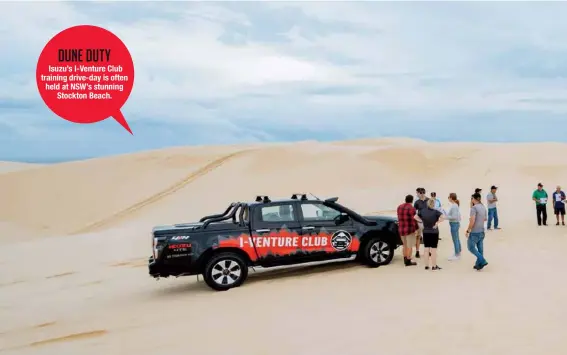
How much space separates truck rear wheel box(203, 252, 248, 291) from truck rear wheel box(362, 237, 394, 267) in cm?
249

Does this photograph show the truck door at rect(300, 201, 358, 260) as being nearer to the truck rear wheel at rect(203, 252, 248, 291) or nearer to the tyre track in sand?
the truck rear wheel at rect(203, 252, 248, 291)

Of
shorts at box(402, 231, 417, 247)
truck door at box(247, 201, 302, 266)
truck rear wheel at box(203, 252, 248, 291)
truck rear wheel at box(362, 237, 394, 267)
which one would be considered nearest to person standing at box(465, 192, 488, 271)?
shorts at box(402, 231, 417, 247)

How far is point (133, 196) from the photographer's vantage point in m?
33.1

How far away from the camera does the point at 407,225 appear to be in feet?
35.7

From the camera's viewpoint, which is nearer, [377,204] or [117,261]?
[117,261]

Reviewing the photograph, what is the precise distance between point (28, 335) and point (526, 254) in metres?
9.97

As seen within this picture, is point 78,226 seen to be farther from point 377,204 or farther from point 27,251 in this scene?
point 377,204

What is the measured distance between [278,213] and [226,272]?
152 cm

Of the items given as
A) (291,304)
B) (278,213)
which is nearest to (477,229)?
(278,213)

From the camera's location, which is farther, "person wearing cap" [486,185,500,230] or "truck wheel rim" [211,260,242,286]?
"person wearing cap" [486,185,500,230]

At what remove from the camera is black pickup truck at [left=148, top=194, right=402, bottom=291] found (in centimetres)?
980

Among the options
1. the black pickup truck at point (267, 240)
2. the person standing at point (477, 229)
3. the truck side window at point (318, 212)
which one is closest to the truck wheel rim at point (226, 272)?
the black pickup truck at point (267, 240)

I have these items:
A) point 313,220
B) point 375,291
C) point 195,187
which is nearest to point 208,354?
point 375,291

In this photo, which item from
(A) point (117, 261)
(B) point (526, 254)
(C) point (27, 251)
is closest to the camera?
(B) point (526, 254)
